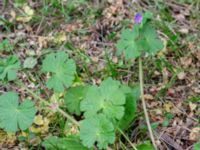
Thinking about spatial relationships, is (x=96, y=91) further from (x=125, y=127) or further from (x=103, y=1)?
(x=103, y=1)

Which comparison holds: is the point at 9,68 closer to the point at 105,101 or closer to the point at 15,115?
the point at 15,115

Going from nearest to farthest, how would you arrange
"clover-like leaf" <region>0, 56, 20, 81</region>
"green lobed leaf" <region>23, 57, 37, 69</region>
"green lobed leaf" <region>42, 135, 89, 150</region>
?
"green lobed leaf" <region>42, 135, 89, 150</region> → "clover-like leaf" <region>0, 56, 20, 81</region> → "green lobed leaf" <region>23, 57, 37, 69</region>

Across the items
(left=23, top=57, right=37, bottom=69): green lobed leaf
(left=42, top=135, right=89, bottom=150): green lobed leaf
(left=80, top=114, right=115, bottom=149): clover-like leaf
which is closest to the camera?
(left=80, top=114, right=115, bottom=149): clover-like leaf

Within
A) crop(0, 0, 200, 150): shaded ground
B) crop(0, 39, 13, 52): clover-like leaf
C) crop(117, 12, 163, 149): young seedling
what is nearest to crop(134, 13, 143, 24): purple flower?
crop(117, 12, 163, 149): young seedling

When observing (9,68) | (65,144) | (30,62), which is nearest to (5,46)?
(30,62)

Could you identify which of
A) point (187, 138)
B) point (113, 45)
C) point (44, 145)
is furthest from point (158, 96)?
point (44, 145)

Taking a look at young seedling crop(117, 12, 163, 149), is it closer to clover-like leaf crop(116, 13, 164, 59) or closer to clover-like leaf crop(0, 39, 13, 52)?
clover-like leaf crop(116, 13, 164, 59)

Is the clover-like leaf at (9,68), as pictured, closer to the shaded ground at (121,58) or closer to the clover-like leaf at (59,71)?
the clover-like leaf at (59,71)
